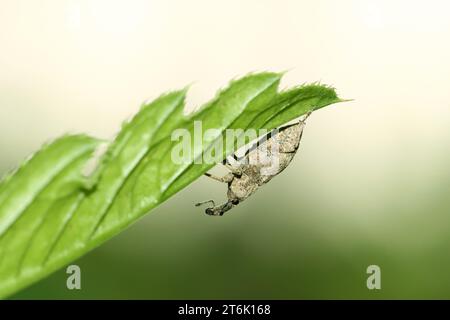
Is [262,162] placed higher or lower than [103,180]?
higher

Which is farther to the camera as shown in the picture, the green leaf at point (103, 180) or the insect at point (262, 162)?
the insect at point (262, 162)

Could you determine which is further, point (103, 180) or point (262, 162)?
point (262, 162)

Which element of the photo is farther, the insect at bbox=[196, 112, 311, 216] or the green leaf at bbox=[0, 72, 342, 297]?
the insect at bbox=[196, 112, 311, 216]

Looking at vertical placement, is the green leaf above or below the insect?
below

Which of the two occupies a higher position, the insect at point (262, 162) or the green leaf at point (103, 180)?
the insect at point (262, 162)
